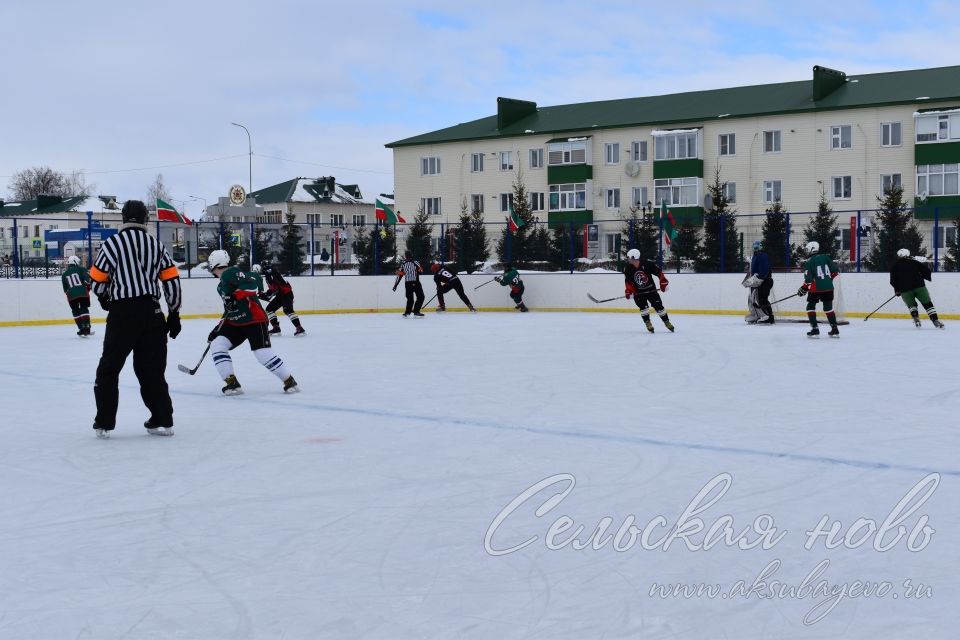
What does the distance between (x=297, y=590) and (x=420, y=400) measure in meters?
4.80

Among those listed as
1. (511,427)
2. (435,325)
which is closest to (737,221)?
(435,325)

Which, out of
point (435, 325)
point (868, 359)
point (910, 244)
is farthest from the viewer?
point (910, 244)

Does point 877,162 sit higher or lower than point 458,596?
higher

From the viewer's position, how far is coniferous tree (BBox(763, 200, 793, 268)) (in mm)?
21688

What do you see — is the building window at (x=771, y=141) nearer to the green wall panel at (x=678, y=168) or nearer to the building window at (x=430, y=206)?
the green wall panel at (x=678, y=168)

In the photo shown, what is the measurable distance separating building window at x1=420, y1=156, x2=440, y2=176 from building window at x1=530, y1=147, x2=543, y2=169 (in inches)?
216

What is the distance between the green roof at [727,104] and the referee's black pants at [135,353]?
40.4 metres

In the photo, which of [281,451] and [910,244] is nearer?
[281,451]

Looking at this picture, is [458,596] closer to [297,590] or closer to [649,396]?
[297,590]

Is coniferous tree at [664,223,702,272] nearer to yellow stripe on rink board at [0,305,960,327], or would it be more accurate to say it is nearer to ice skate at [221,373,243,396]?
yellow stripe on rink board at [0,305,960,327]

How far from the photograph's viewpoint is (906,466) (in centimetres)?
532

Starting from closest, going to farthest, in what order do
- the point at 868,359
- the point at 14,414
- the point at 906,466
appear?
the point at 906,466, the point at 14,414, the point at 868,359

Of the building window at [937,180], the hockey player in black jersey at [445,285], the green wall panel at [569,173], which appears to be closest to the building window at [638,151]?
the green wall panel at [569,173]

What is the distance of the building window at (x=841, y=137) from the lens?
141 ft
